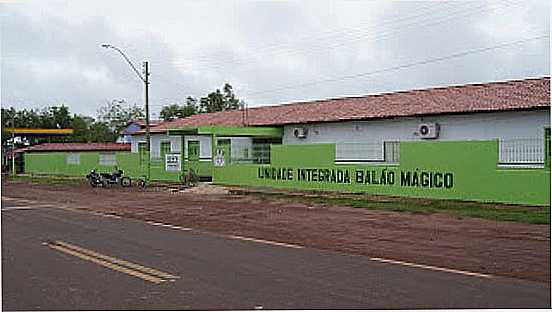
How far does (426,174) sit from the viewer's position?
24.9 m

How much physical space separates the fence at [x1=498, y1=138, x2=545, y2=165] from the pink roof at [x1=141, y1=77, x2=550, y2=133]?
11.8 ft

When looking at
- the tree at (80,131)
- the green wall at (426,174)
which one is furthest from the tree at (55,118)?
the green wall at (426,174)

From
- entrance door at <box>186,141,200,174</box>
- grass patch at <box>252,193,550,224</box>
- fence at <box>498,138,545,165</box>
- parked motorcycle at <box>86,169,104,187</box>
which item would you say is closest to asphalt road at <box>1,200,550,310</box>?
grass patch at <box>252,193,550,224</box>

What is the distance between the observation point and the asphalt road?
26.3 feet

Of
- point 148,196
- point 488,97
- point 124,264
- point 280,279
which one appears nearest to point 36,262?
point 124,264

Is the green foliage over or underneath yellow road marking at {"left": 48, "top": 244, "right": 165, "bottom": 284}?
over

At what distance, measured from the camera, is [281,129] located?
39844mm

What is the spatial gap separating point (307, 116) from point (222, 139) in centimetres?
557

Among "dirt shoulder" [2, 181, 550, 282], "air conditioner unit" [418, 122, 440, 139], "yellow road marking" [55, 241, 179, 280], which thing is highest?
"air conditioner unit" [418, 122, 440, 139]

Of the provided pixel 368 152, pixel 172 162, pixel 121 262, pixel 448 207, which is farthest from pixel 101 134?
pixel 121 262

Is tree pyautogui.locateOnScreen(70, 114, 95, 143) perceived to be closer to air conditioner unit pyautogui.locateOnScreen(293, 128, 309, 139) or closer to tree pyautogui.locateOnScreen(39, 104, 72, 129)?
tree pyautogui.locateOnScreen(39, 104, 72, 129)

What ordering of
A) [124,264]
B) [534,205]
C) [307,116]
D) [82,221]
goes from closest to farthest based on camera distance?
[124,264] → [82,221] → [534,205] → [307,116]

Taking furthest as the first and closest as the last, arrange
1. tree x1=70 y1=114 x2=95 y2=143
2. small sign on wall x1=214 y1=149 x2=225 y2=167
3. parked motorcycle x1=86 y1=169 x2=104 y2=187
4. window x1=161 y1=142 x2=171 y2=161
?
tree x1=70 y1=114 x2=95 y2=143, window x1=161 y1=142 x2=171 y2=161, parked motorcycle x1=86 y1=169 x2=104 y2=187, small sign on wall x1=214 y1=149 x2=225 y2=167

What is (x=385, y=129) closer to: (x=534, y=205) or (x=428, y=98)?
(x=428, y=98)
